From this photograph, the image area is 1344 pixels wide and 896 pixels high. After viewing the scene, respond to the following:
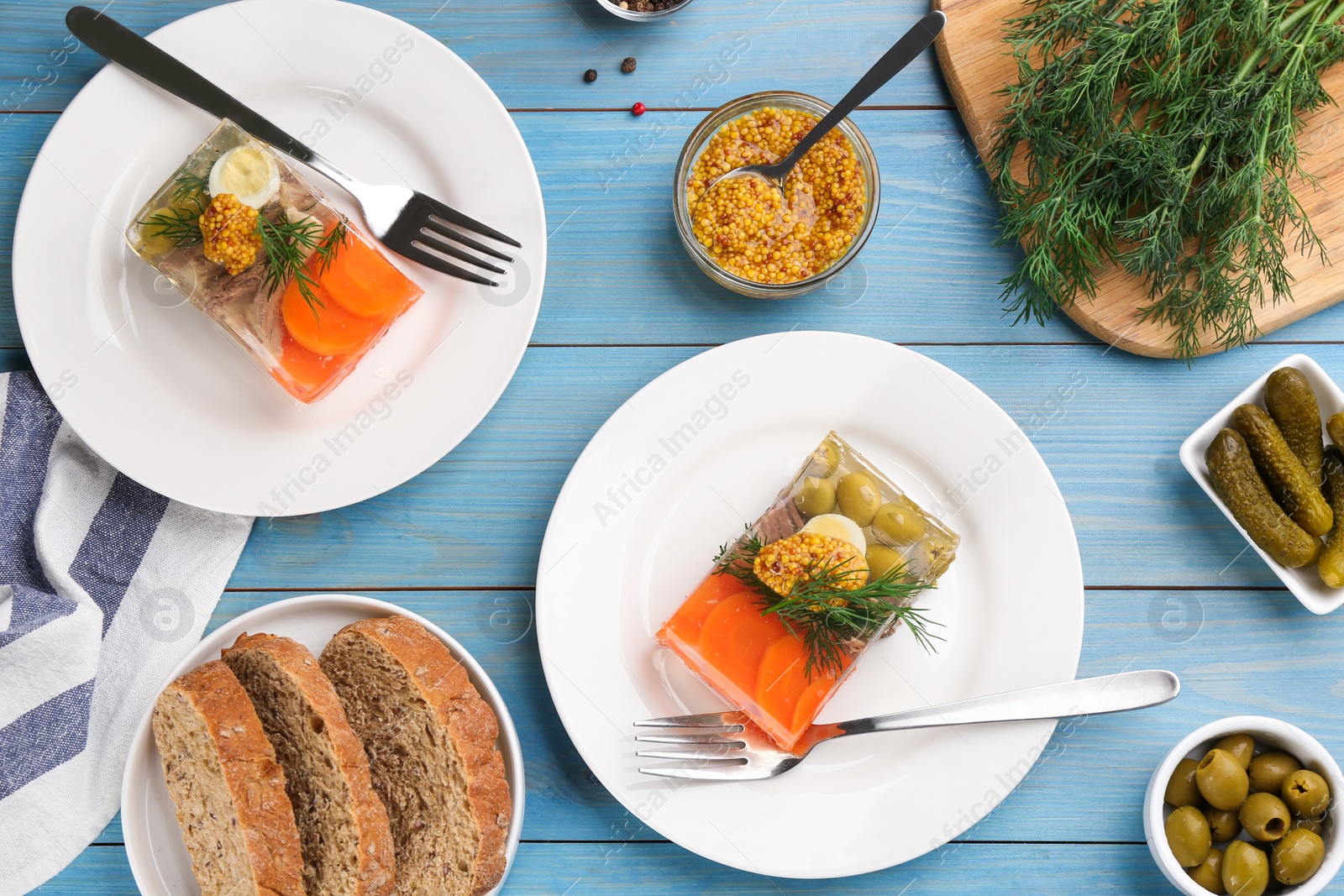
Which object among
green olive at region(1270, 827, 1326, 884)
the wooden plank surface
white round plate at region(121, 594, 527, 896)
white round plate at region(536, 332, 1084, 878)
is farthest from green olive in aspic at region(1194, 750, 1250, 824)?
the wooden plank surface

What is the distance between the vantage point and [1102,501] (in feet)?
7.29

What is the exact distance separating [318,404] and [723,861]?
1412 millimetres

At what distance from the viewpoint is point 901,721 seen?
1976 mm

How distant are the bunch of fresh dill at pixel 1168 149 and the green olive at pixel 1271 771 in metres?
0.96

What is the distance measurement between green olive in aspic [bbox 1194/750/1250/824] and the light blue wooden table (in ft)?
0.73

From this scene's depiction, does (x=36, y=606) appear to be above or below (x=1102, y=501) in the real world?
above

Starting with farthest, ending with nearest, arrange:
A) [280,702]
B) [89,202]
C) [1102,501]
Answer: [1102,501], [89,202], [280,702]

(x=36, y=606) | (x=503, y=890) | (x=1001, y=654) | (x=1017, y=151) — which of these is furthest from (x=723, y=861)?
(x=1017, y=151)

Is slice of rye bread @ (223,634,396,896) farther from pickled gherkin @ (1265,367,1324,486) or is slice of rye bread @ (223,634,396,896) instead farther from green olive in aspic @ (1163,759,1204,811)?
pickled gherkin @ (1265,367,1324,486)

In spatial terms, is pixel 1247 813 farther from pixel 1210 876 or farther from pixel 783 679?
pixel 783 679

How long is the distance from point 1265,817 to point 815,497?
1.20 metres

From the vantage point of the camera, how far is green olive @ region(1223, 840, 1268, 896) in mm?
1903

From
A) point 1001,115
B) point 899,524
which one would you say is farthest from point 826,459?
point 1001,115

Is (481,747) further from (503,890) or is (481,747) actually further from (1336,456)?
(1336,456)
